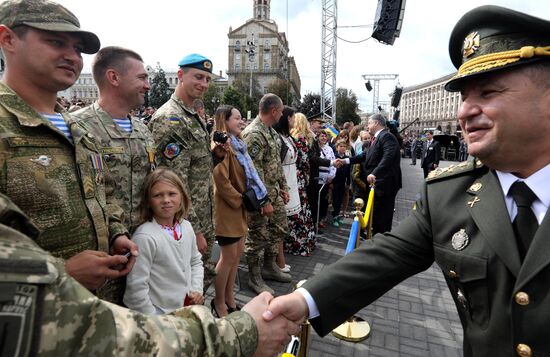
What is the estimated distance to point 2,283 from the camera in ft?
2.21

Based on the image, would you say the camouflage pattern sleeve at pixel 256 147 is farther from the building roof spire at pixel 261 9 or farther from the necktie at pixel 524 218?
the building roof spire at pixel 261 9

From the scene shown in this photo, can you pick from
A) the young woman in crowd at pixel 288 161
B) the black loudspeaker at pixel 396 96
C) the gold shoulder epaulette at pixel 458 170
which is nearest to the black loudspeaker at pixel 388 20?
the black loudspeaker at pixel 396 96

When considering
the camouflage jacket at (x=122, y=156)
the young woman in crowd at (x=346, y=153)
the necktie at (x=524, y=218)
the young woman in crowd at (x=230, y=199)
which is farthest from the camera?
the young woman in crowd at (x=346, y=153)

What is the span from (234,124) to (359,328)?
2539mm

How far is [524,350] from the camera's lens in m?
1.18

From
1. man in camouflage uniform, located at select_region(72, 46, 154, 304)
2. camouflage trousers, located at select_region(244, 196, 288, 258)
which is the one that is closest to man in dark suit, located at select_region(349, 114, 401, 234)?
camouflage trousers, located at select_region(244, 196, 288, 258)

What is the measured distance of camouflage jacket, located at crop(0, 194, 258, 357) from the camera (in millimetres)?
691

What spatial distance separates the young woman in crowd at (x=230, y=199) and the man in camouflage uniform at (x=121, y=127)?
41.0 inches

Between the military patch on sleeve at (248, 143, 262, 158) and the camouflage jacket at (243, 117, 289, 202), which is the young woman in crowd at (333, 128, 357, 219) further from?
the military patch on sleeve at (248, 143, 262, 158)

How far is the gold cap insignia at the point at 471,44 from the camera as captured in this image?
1439mm

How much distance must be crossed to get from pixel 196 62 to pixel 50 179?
208 cm

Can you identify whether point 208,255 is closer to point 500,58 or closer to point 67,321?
point 67,321

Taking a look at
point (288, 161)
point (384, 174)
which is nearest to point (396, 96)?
point (384, 174)

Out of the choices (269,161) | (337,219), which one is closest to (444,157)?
(337,219)
